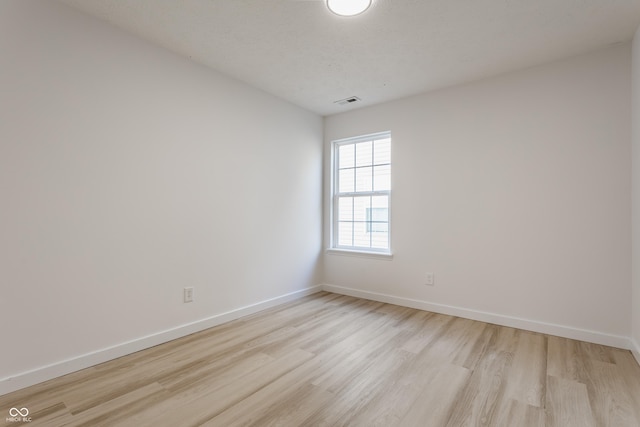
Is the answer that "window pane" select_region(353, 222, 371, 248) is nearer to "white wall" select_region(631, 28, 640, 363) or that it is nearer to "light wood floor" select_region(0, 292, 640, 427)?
"light wood floor" select_region(0, 292, 640, 427)

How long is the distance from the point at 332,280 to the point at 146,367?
256 cm

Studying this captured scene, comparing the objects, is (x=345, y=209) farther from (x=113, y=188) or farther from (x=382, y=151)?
(x=113, y=188)

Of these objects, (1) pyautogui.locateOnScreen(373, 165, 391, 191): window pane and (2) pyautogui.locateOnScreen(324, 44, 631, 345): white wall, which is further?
(1) pyautogui.locateOnScreen(373, 165, 391, 191): window pane

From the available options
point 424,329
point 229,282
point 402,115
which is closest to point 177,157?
point 229,282

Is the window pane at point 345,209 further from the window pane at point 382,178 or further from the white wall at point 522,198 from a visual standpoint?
the white wall at point 522,198

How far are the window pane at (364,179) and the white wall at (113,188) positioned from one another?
1286 mm

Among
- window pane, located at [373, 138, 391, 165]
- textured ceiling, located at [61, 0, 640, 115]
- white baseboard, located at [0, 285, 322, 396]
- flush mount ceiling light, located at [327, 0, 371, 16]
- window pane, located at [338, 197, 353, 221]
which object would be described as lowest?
white baseboard, located at [0, 285, 322, 396]

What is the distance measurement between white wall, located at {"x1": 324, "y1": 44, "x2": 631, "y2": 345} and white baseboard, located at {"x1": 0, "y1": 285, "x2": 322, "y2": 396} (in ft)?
6.09

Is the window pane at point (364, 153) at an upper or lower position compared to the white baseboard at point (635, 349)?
upper

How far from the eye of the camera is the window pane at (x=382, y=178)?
3.82 metres

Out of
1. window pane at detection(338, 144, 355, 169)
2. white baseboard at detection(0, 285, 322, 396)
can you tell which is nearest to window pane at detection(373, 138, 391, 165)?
window pane at detection(338, 144, 355, 169)

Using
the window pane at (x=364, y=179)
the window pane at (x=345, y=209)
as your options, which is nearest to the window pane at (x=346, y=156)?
the window pane at (x=364, y=179)

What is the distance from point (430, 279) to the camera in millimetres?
3434

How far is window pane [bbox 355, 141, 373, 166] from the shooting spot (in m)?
4.02
